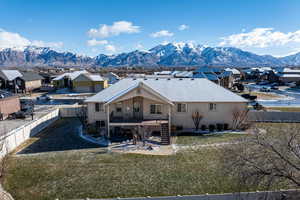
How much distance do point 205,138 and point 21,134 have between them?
56.2 feet

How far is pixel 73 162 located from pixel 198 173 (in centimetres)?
873

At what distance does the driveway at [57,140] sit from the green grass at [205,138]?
7.93 m

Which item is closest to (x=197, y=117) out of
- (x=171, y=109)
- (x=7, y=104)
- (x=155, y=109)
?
(x=171, y=109)

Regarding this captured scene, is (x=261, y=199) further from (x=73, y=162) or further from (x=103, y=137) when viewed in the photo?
(x=103, y=137)

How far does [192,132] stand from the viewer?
22.0 metres

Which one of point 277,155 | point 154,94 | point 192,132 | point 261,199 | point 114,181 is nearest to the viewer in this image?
point 277,155

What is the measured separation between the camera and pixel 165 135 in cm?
1939

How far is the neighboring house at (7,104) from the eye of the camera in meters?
26.8

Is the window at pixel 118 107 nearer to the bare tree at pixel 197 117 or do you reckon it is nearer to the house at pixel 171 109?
the house at pixel 171 109

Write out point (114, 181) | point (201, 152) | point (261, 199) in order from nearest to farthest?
point (261, 199) → point (114, 181) → point (201, 152)

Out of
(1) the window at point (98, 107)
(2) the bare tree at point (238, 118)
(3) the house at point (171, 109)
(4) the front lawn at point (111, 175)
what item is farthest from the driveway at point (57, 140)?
(2) the bare tree at point (238, 118)

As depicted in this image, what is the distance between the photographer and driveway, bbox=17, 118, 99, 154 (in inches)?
700

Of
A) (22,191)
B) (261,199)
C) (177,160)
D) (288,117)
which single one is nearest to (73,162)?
(22,191)

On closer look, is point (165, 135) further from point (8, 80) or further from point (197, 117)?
point (8, 80)
